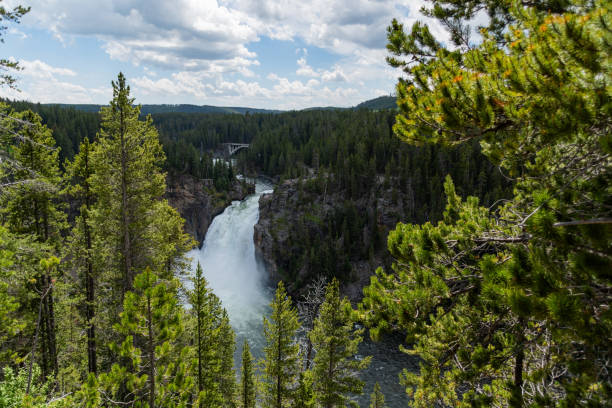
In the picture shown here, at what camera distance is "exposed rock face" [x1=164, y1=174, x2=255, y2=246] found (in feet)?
190

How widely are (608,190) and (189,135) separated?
12531 cm

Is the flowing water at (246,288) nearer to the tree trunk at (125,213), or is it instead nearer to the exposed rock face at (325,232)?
the exposed rock face at (325,232)

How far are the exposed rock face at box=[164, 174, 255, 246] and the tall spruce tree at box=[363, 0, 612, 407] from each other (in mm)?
54286

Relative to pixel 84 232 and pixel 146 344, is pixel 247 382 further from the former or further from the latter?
pixel 146 344

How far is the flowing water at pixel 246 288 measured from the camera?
29.0 m

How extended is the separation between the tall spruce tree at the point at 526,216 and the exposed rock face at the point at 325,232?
4053cm

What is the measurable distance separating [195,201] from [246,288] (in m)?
22.9

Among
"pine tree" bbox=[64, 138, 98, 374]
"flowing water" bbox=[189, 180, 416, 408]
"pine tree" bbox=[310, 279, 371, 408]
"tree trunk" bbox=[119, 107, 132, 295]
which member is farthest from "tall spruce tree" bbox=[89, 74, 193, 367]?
"flowing water" bbox=[189, 180, 416, 408]

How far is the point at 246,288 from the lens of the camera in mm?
45594

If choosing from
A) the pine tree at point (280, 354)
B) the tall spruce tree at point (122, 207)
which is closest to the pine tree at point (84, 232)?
the tall spruce tree at point (122, 207)

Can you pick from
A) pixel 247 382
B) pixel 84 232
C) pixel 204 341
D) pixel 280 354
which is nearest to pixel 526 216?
pixel 280 354

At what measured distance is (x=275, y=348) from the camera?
1570cm

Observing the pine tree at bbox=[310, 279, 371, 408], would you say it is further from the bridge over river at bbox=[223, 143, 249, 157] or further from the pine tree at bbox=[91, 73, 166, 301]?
the bridge over river at bbox=[223, 143, 249, 157]

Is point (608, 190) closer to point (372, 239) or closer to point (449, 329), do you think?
point (449, 329)
